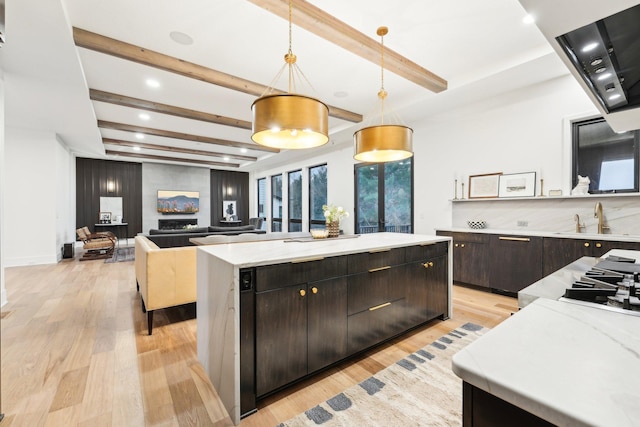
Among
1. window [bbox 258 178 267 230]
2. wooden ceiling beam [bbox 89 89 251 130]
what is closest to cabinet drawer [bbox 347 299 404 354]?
wooden ceiling beam [bbox 89 89 251 130]

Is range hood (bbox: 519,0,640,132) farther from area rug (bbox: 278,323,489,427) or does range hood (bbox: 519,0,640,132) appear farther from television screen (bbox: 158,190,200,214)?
television screen (bbox: 158,190,200,214)

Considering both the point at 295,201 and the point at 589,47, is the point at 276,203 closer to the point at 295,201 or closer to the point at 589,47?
the point at 295,201

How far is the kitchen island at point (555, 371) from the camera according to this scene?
1.62 ft

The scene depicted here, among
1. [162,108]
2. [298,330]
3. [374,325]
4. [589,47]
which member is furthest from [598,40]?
[162,108]

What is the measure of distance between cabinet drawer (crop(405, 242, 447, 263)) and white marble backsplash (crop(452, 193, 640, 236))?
5.70 ft

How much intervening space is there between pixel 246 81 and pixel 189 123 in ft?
8.32

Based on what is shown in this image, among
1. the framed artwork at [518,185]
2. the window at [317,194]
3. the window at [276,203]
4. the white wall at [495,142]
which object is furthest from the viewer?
the window at [276,203]

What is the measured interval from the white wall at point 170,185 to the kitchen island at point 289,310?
948cm

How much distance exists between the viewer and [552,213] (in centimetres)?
380

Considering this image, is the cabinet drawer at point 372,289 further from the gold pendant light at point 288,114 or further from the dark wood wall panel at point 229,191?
the dark wood wall panel at point 229,191

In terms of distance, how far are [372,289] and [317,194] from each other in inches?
242

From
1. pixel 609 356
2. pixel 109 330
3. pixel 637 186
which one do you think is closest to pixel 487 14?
pixel 637 186

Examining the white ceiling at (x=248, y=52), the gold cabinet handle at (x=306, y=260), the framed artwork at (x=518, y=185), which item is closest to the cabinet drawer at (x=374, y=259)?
the gold cabinet handle at (x=306, y=260)

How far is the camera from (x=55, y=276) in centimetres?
491
